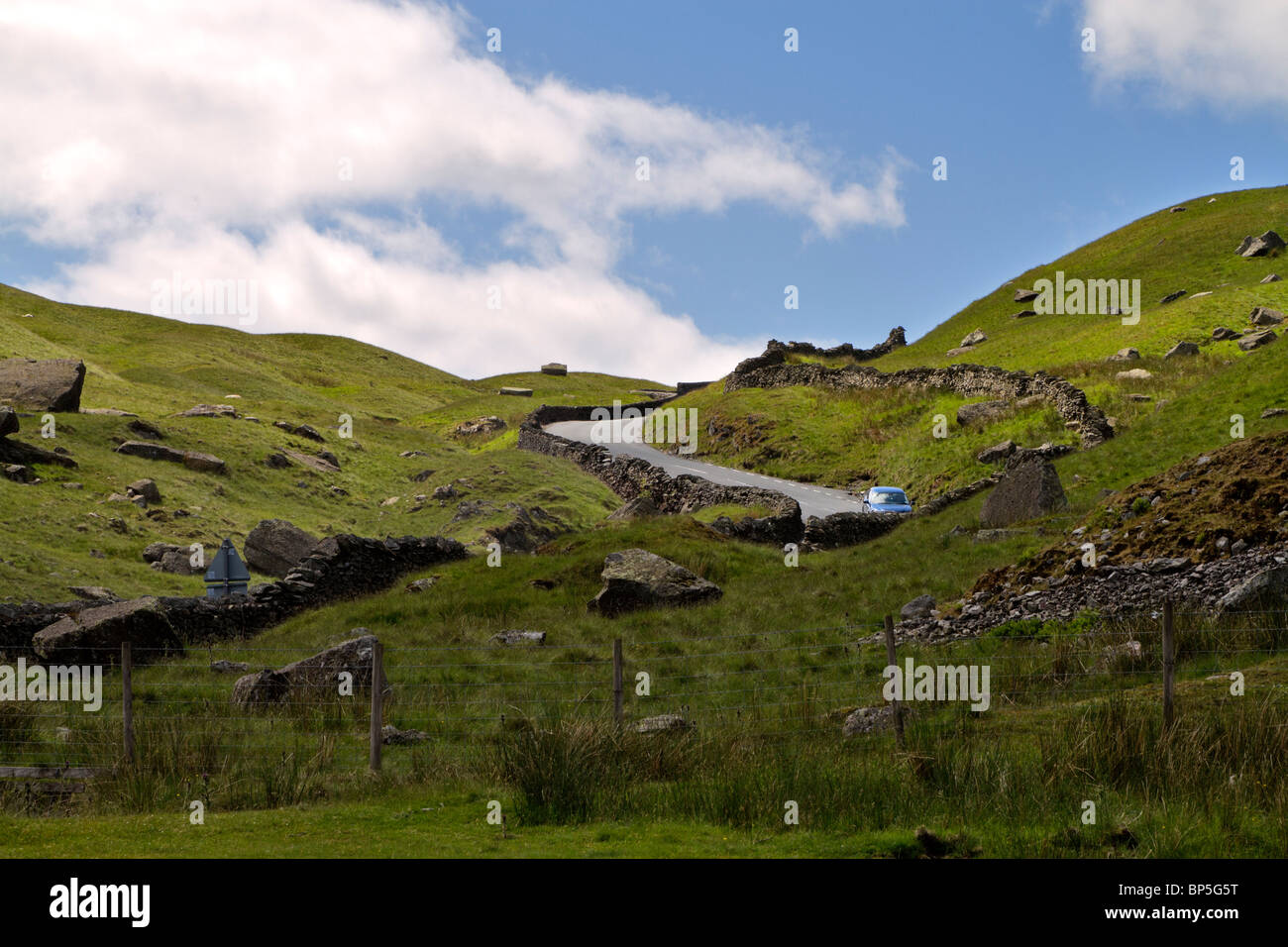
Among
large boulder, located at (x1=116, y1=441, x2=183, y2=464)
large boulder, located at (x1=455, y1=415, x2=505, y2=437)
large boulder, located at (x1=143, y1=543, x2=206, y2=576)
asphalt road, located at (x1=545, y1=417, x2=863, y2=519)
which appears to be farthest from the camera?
large boulder, located at (x1=455, y1=415, x2=505, y2=437)

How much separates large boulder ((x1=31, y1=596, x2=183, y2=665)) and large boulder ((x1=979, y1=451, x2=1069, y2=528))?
20.3 m

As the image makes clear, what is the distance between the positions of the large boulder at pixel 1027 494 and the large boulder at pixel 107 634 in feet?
66.5

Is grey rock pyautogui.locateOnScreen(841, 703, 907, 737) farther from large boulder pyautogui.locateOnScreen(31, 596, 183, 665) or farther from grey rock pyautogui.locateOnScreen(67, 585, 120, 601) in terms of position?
grey rock pyautogui.locateOnScreen(67, 585, 120, 601)

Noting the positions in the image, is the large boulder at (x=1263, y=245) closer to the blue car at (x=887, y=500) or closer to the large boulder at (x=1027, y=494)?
the blue car at (x=887, y=500)

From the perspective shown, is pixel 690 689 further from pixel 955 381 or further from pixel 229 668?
pixel 955 381

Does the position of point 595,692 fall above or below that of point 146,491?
below

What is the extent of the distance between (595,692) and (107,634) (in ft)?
36.4

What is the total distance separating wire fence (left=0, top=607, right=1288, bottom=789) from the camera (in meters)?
11.8

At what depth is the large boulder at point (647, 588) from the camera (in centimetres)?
2348

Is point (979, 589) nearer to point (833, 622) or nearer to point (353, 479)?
point (833, 622)

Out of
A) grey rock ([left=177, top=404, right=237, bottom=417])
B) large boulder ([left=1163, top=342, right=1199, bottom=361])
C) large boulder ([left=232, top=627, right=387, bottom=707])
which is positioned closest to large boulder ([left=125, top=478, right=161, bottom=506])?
grey rock ([left=177, top=404, right=237, bottom=417])

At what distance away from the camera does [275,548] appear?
32.4m

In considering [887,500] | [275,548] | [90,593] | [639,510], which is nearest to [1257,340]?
[887,500]
